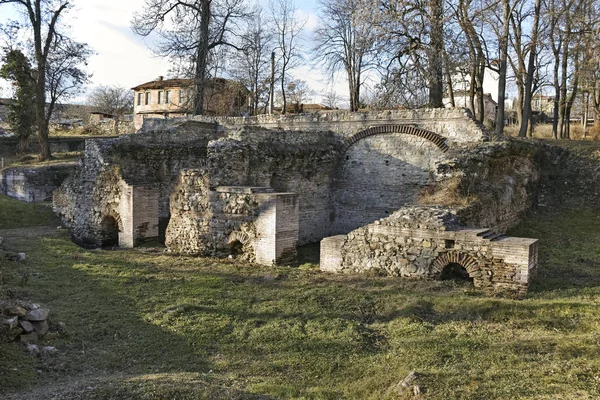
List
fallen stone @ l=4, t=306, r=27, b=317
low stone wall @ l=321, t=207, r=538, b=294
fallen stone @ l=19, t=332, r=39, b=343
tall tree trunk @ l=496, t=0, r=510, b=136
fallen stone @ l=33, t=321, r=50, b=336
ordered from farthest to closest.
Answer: tall tree trunk @ l=496, t=0, r=510, b=136 < low stone wall @ l=321, t=207, r=538, b=294 < fallen stone @ l=33, t=321, r=50, b=336 < fallen stone @ l=4, t=306, r=27, b=317 < fallen stone @ l=19, t=332, r=39, b=343

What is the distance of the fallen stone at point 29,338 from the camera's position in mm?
6242

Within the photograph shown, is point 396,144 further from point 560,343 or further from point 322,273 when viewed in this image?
point 560,343

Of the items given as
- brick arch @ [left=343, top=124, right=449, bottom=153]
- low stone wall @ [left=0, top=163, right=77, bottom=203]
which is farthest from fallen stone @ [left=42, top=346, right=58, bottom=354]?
low stone wall @ [left=0, top=163, right=77, bottom=203]

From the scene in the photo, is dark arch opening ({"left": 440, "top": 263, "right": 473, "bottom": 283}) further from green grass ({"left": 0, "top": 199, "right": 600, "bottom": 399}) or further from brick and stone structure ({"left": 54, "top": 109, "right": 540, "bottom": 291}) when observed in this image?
green grass ({"left": 0, "top": 199, "right": 600, "bottom": 399})

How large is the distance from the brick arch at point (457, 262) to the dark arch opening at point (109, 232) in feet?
29.2

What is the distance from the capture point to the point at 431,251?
8625 millimetres

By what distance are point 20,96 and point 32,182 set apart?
1007cm

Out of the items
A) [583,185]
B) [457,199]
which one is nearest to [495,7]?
[583,185]

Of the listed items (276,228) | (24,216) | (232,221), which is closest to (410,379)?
(276,228)

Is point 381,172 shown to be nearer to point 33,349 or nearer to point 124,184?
point 124,184

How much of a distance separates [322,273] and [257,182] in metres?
3.72

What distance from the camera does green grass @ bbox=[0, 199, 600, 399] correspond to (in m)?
4.98

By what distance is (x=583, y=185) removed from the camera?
15422mm

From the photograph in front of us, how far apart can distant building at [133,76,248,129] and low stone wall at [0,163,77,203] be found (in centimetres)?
1150
